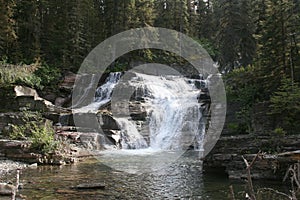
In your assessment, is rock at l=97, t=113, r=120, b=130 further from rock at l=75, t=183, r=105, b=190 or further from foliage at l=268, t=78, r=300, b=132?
rock at l=75, t=183, r=105, b=190

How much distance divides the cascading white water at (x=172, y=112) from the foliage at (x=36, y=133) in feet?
20.8

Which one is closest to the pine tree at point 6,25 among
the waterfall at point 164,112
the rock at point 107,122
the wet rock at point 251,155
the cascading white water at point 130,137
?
the waterfall at point 164,112

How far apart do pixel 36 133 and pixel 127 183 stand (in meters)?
6.81

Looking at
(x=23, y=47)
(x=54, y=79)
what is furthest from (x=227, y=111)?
(x=23, y=47)

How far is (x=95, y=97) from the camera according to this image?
2581 centimetres

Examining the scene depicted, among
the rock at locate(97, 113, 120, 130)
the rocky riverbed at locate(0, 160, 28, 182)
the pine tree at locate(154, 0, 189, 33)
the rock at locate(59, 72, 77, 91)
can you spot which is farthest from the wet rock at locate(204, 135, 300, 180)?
the pine tree at locate(154, 0, 189, 33)

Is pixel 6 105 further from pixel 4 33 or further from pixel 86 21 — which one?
pixel 86 21

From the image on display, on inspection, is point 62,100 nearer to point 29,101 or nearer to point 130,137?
point 29,101

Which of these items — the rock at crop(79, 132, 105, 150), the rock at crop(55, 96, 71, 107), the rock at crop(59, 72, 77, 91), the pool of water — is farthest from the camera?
the rock at crop(59, 72, 77, 91)

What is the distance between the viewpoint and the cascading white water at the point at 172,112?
19.8 m

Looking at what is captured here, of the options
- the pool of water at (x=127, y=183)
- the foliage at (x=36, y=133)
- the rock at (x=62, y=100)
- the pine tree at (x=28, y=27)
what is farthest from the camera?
the pine tree at (x=28, y=27)

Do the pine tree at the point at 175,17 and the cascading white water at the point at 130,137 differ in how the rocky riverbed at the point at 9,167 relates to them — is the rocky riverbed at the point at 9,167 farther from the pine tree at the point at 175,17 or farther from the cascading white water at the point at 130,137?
the pine tree at the point at 175,17

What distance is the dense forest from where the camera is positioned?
16.0 meters

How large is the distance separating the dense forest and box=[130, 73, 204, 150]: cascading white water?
286cm
